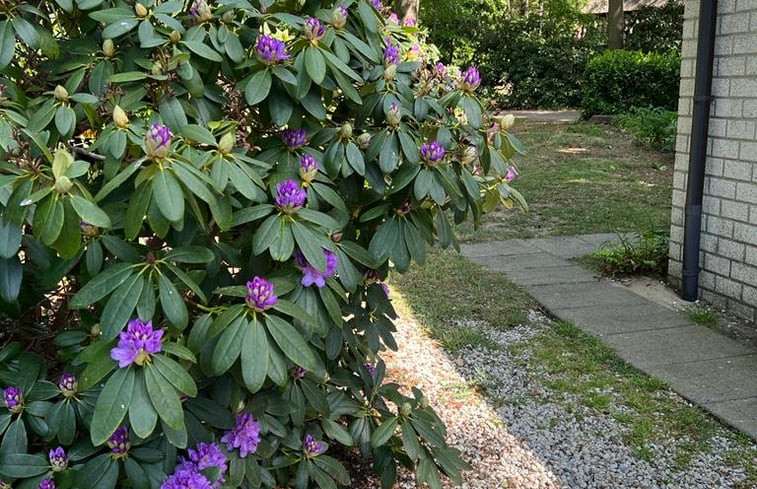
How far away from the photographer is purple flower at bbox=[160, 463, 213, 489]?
1.64 m

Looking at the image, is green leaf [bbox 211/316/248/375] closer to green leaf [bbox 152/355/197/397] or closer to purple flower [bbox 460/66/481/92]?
green leaf [bbox 152/355/197/397]

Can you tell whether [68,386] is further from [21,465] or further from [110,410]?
[110,410]

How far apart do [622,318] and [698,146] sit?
1.19 metres

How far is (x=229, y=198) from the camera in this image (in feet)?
5.47

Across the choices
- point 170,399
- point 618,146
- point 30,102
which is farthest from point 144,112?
point 618,146

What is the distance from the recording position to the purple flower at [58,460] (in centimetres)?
164

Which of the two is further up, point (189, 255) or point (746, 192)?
point (189, 255)

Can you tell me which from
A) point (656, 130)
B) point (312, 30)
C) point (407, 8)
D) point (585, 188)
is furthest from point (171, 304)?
point (656, 130)

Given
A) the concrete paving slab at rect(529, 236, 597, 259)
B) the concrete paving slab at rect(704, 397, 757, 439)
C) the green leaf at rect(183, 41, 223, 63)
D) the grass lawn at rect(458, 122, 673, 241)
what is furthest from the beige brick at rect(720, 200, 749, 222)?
the green leaf at rect(183, 41, 223, 63)

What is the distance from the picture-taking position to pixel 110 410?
1.40 metres

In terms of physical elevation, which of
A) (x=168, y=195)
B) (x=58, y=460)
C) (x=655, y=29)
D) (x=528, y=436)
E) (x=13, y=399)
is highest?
(x=655, y=29)

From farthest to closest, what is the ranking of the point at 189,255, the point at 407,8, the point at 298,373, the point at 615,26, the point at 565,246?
the point at 615,26
the point at 407,8
the point at 565,246
the point at 298,373
the point at 189,255

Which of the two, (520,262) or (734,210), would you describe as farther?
(520,262)

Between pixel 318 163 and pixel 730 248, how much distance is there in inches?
137
